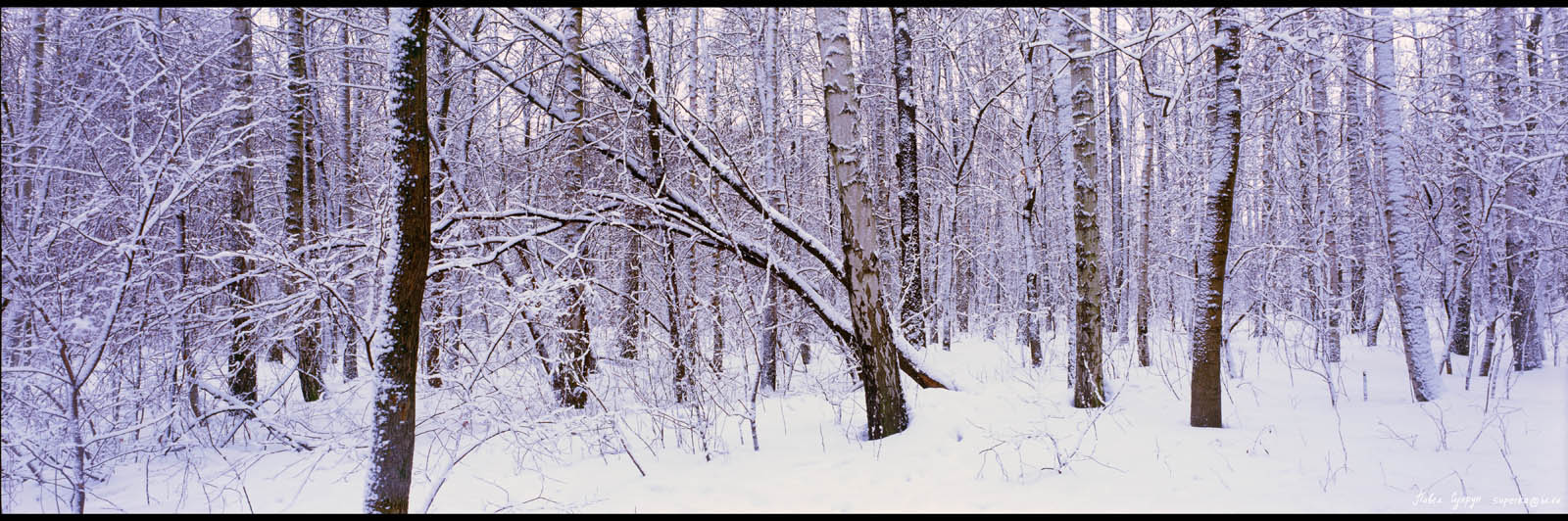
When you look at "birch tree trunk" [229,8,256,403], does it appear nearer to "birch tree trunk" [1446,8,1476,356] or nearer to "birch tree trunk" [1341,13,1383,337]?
"birch tree trunk" [1341,13,1383,337]

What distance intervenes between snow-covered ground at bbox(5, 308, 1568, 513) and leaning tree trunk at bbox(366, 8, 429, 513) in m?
0.54

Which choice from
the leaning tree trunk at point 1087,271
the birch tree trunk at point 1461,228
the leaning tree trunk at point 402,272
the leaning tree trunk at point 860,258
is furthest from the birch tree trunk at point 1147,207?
the leaning tree trunk at point 402,272

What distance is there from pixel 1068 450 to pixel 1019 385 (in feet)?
11.9

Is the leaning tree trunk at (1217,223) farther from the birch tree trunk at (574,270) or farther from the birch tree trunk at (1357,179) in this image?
the birch tree trunk at (574,270)

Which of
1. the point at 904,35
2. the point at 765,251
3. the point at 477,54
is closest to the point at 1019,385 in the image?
the point at 765,251

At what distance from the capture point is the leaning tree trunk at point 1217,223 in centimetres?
522

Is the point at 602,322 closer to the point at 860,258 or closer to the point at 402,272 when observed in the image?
the point at 860,258

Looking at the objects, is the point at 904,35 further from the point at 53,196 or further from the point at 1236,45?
the point at 53,196

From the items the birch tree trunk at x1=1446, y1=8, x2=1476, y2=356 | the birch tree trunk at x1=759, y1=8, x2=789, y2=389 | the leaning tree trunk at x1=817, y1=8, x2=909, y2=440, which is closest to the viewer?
the leaning tree trunk at x1=817, y1=8, x2=909, y2=440

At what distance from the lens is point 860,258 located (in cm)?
558

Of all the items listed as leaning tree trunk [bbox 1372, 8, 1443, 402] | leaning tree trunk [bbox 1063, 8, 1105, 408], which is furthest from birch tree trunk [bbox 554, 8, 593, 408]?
leaning tree trunk [bbox 1372, 8, 1443, 402]

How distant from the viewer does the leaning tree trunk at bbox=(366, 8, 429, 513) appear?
346 cm

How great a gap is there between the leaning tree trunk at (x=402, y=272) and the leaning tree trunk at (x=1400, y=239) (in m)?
8.25

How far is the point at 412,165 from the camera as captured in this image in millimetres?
3480
